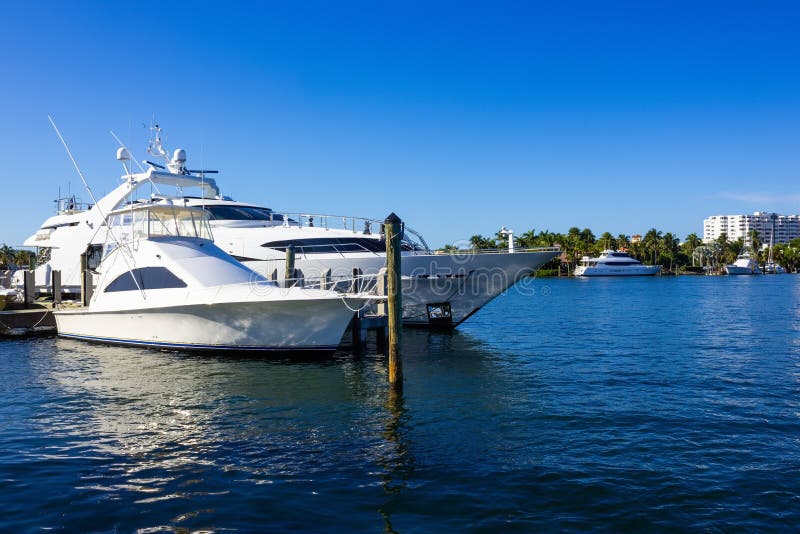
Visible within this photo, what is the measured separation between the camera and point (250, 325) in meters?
16.9

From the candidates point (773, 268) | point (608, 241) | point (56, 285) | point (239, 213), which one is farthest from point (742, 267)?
point (56, 285)

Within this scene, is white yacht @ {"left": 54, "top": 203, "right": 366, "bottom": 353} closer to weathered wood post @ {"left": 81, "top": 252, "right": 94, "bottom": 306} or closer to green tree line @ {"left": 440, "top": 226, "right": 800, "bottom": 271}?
weathered wood post @ {"left": 81, "top": 252, "right": 94, "bottom": 306}

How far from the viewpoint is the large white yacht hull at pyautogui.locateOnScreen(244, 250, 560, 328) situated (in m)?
24.1

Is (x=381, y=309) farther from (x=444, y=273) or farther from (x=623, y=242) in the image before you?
(x=623, y=242)

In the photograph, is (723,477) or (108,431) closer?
(723,477)

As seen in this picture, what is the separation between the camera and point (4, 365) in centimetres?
1719

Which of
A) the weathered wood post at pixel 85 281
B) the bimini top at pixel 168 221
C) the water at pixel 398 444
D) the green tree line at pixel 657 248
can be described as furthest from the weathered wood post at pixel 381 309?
the green tree line at pixel 657 248

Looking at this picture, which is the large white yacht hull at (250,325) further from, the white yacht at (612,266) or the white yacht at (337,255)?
the white yacht at (612,266)

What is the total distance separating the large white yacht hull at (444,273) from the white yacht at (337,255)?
0.04 meters

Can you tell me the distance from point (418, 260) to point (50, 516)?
18.8m

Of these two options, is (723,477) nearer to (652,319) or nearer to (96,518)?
(96,518)

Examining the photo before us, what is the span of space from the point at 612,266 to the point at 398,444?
112861mm

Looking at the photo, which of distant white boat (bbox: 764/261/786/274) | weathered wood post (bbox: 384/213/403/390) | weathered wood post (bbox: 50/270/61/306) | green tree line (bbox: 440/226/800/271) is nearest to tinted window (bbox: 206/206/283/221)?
weathered wood post (bbox: 50/270/61/306)

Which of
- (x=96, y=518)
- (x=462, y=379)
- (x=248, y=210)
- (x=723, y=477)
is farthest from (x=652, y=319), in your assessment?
(x=96, y=518)
